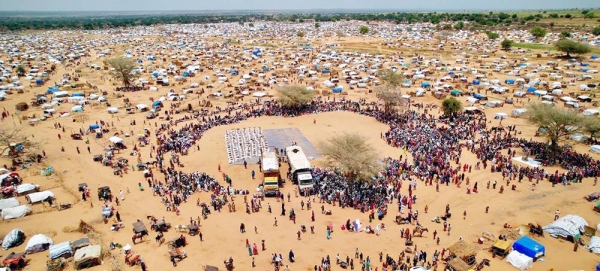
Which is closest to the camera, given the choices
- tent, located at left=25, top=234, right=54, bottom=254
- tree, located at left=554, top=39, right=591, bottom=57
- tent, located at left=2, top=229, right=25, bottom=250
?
tent, located at left=25, top=234, right=54, bottom=254

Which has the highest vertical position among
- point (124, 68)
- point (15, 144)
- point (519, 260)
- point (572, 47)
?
point (572, 47)

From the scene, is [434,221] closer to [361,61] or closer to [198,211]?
[198,211]

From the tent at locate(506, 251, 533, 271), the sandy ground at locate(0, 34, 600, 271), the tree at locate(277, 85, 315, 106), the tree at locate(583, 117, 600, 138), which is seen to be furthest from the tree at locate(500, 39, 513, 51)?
the tent at locate(506, 251, 533, 271)

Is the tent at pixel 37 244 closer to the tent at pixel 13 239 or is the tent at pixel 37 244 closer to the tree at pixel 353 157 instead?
the tent at pixel 13 239

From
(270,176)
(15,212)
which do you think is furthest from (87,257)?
(270,176)

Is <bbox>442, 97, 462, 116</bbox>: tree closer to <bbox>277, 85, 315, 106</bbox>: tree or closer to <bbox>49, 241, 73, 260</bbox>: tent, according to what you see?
<bbox>277, 85, 315, 106</bbox>: tree

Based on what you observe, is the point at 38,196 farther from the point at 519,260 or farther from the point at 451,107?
the point at 451,107

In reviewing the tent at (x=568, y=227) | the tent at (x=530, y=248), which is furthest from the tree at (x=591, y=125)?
the tent at (x=530, y=248)
